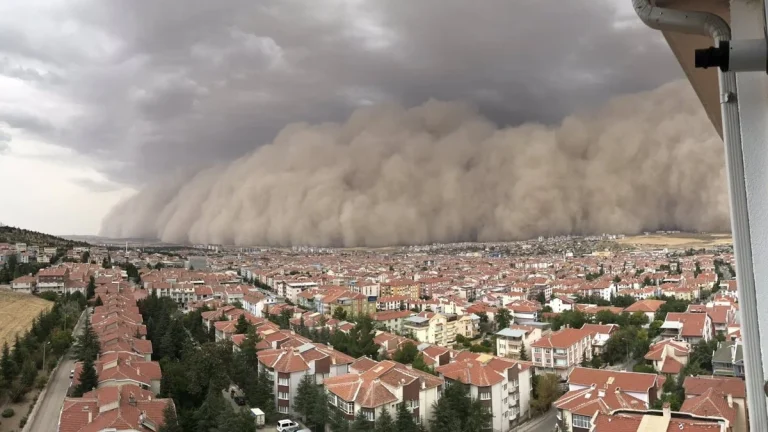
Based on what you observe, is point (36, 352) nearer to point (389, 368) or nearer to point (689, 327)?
point (389, 368)

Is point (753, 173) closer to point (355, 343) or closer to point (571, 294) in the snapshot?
point (355, 343)

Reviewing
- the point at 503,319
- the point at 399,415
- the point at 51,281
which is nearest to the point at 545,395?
the point at 399,415

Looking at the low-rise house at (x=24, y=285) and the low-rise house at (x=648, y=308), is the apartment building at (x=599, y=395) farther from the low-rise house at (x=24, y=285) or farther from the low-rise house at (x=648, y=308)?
the low-rise house at (x=24, y=285)

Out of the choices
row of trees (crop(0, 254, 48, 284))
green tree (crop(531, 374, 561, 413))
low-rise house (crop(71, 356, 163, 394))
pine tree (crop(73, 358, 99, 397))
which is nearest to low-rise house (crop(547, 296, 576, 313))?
green tree (crop(531, 374, 561, 413))

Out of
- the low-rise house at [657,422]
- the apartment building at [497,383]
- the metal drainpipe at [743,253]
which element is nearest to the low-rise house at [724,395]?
the low-rise house at [657,422]

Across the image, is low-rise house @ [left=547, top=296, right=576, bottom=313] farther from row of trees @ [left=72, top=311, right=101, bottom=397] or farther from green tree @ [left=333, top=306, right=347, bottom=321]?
row of trees @ [left=72, top=311, right=101, bottom=397]

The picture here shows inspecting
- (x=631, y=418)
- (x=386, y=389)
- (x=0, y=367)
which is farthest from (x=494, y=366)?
(x=0, y=367)
